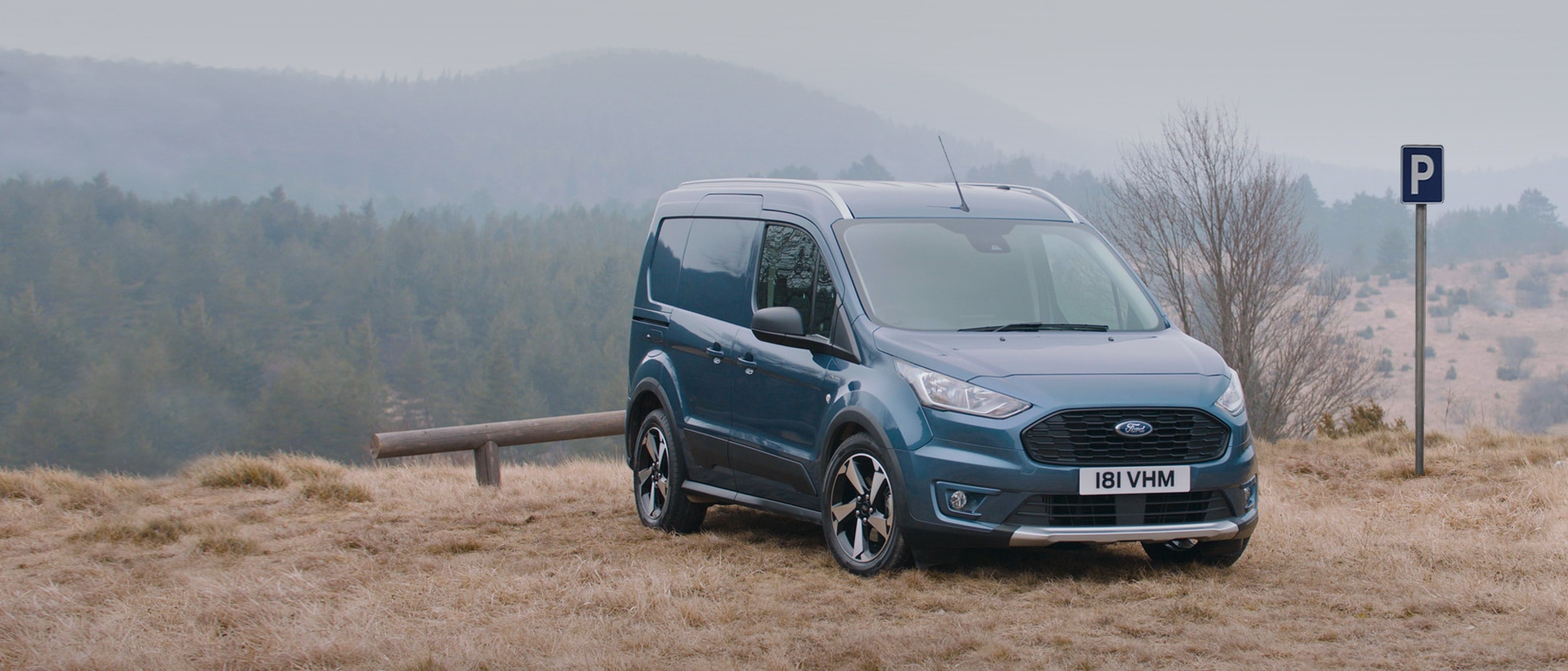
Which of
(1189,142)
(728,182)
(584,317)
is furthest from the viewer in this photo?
(584,317)

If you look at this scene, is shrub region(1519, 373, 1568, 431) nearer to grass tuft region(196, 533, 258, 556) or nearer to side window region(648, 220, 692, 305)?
A: side window region(648, 220, 692, 305)

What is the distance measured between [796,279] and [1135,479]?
217cm

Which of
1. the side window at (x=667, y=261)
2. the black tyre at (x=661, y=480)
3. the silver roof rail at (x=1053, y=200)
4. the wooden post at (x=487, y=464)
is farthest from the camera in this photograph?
the wooden post at (x=487, y=464)

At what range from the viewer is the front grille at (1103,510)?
6344 mm

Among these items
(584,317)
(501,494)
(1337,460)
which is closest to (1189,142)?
(1337,460)

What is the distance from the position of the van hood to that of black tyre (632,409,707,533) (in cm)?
223

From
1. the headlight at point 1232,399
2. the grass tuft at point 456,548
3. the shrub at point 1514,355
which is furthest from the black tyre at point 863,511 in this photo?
the shrub at point 1514,355

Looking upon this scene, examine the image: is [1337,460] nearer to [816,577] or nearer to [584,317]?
[816,577]

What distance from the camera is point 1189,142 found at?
137ft

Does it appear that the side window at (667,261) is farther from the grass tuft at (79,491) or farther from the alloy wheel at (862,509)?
the grass tuft at (79,491)

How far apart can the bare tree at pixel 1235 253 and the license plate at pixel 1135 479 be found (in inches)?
1308

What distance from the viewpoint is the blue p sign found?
11.4 metres

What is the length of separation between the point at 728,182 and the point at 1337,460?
6612 millimetres

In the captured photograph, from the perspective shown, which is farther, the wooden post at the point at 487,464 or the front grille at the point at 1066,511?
the wooden post at the point at 487,464
